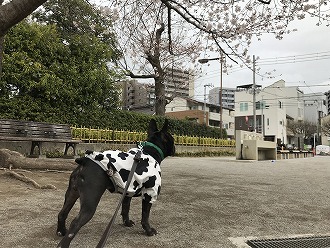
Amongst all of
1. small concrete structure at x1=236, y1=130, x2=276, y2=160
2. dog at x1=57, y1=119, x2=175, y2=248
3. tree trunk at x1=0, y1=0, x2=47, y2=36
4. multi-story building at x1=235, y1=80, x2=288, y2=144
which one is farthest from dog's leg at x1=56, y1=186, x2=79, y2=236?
multi-story building at x1=235, y1=80, x2=288, y2=144

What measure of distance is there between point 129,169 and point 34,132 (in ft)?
24.0

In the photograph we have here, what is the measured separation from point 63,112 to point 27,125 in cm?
329

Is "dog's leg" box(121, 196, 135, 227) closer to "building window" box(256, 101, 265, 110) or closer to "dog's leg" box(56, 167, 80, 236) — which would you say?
"dog's leg" box(56, 167, 80, 236)

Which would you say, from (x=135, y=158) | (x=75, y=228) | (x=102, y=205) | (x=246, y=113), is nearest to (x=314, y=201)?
(x=102, y=205)

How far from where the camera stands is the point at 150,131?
3.32 metres

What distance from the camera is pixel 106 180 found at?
2.68m

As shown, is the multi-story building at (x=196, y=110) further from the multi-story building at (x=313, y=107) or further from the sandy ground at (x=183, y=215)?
the sandy ground at (x=183, y=215)

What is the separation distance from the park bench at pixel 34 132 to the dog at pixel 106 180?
588 cm

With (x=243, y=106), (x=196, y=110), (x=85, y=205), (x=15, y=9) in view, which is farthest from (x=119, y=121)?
(x=243, y=106)

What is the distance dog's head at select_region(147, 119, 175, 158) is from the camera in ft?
10.6

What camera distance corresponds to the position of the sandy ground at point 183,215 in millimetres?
2971

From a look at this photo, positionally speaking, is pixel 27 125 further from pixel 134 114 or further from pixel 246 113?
pixel 246 113

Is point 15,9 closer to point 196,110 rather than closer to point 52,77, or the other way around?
point 52,77

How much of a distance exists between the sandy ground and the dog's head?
87cm
